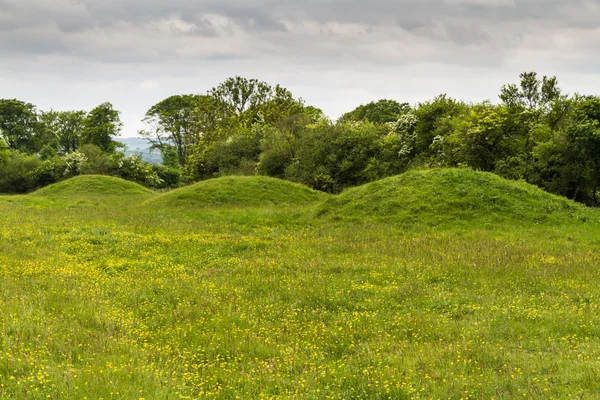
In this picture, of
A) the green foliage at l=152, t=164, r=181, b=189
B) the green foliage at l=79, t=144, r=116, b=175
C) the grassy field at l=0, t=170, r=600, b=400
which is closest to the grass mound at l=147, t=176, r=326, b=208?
the grassy field at l=0, t=170, r=600, b=400

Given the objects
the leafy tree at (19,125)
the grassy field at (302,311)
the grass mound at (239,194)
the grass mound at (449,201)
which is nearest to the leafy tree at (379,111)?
the grass mound at (239,194)

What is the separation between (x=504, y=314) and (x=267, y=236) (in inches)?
527

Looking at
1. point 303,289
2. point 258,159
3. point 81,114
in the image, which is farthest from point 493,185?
point 81,114

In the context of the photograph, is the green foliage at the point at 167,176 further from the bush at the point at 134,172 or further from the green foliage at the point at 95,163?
the green foliage at the point at 95,163

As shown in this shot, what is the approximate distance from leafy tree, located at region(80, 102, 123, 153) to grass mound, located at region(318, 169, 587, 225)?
68.1 meters

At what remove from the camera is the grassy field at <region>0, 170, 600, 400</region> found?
6.65 metres

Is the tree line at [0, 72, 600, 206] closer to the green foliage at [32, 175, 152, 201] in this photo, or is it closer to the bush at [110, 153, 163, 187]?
the bush at [110, 153, 163, 187]

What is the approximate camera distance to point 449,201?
25953 mm

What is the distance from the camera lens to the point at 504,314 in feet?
32.1

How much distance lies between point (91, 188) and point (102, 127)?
34.9 meters

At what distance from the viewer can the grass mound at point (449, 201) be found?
80.5 feet

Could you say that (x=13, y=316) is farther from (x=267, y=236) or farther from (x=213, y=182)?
(x=213, y=182)

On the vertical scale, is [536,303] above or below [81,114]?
below

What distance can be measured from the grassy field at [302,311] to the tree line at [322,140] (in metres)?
13.4
